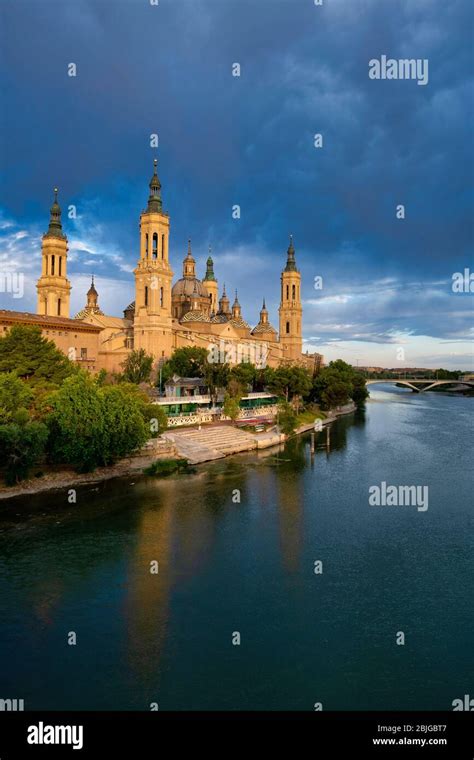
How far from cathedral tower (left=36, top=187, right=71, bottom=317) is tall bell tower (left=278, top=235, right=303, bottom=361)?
46161mm

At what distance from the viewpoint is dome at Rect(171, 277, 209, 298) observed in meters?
85.9

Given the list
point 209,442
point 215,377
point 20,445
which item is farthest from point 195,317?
point 20,445

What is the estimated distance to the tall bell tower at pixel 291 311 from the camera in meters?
102

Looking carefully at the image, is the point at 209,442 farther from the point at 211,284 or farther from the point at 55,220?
the point at 211,284

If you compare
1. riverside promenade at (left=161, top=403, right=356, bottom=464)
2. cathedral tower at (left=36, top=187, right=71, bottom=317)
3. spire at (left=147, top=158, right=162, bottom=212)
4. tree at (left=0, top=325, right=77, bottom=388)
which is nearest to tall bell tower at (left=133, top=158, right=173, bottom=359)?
spire at (left=147, top=158, right=162, bottom=212)

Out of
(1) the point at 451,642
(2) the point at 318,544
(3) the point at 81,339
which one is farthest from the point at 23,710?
(3) the point at 81,339

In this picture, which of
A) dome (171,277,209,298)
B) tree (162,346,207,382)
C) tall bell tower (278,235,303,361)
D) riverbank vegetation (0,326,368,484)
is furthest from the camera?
tall bell tower (278,235,303,361)

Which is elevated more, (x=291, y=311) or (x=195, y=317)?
(x=291, y=311)

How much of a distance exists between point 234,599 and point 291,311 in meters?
86.6

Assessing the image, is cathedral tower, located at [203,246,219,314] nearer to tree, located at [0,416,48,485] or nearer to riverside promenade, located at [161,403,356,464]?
riverside promenade, located at [161,403,356,464]

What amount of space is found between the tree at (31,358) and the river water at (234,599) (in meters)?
9.79

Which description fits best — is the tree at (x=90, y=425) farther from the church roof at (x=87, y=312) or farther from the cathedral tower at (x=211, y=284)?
the cathedral tower at (x=211, y=284)

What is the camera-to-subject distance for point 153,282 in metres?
61.8

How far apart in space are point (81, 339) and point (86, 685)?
158 feet
